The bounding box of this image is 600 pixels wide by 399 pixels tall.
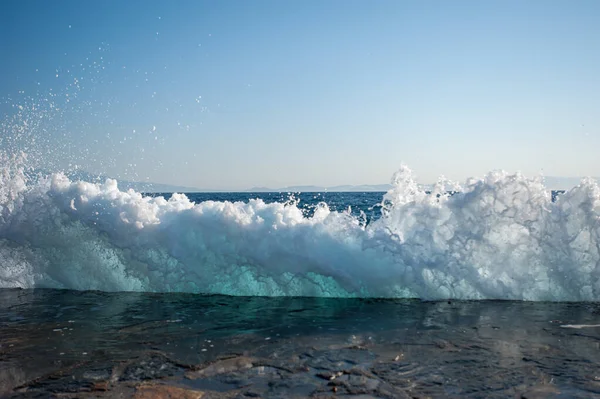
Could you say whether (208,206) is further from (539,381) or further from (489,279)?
(539,381)

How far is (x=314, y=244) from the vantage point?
9375 millimetres

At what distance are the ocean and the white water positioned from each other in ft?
0.10

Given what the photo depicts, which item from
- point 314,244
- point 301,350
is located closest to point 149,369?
point 301,350

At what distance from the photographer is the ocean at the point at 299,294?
4621 mm

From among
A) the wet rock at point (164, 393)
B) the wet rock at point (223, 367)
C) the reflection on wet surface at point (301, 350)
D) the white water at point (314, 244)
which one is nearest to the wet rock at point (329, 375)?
the reflection on wet surface at point (301, 350)

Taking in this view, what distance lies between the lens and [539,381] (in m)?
4.37

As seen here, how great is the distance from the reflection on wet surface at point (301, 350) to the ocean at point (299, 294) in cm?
3

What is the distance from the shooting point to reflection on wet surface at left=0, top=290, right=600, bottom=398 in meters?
4.34

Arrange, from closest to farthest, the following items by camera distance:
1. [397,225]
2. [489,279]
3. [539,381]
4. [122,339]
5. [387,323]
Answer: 1. [539,381]
2. [122,339]
3. [387,323]
4. [489,279]
5. [397,225]

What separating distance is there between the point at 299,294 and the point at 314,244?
108 centimetres

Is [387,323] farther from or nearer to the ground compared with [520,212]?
nearer to the ground

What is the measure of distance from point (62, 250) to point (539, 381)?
10.1 metres

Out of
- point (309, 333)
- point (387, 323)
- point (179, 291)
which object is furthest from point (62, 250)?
point (387, 323)

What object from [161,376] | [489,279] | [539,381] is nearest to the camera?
[539,381]
